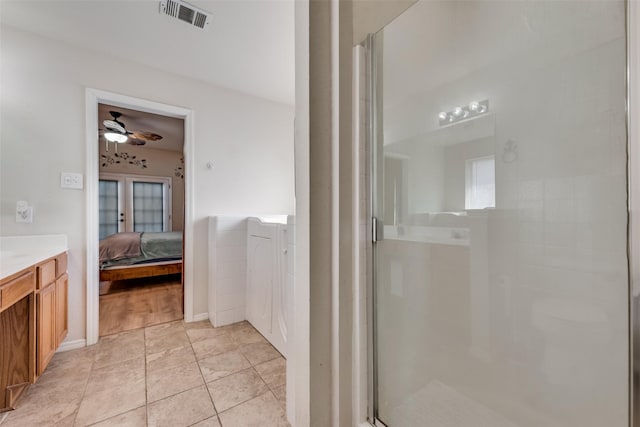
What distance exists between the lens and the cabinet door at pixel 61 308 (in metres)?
1.77

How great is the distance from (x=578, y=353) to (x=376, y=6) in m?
1.34

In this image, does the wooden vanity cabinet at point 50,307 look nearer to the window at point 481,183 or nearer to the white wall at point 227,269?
the white wall at point 227,269

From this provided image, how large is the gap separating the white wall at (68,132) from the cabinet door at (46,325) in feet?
1.28

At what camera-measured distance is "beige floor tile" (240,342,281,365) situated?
1840mm

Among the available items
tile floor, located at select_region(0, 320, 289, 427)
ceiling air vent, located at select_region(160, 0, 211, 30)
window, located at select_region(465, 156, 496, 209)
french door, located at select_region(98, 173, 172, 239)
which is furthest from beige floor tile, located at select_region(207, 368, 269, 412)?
french door, located at select_region(98, 173, 172, 239)

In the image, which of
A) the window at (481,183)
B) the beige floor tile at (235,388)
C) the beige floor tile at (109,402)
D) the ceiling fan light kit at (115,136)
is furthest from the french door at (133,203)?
the window at (481,183)

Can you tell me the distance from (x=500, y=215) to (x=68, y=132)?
2870mm

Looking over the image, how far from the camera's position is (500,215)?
2.57ft

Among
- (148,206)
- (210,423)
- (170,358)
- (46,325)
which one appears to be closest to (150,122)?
(148,206)

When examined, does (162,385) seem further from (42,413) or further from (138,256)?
(138,256)

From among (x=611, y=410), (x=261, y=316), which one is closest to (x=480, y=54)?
(x=611, y=410)

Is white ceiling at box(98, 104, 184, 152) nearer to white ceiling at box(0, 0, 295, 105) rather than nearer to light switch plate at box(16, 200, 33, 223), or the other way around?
white ceiling at box(0, 0, 295, 105)

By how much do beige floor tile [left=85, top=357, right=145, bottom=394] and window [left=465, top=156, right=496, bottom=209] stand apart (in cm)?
211

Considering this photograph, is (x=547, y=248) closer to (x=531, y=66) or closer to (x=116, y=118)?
(x=531, y=66)
